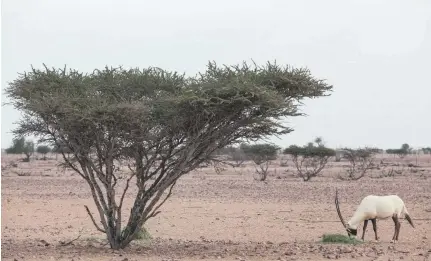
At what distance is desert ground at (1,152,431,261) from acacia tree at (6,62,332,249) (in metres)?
1.46

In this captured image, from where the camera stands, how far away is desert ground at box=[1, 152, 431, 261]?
12766mm

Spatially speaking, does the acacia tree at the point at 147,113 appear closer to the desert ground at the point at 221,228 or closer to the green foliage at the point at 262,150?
the desert ground at the point at 221,228

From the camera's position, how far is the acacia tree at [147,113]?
40.0 feet

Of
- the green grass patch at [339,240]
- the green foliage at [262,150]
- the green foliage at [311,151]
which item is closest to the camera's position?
the green grass patch at [339,240]

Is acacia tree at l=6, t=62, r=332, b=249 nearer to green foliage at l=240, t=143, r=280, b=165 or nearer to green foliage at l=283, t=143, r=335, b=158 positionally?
green foliage at l=283, t=143, r=335, b=158

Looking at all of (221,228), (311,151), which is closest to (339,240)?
(221,228)

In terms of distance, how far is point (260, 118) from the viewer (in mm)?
12688

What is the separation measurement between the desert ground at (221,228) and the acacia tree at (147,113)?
1.46 metres

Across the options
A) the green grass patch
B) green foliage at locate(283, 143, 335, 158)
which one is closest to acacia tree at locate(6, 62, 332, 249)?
the green grass patch

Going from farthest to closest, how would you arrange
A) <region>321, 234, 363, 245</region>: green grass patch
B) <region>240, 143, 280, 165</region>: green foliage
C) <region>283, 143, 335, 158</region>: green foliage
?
<region>240, 143, 280, 165</region>: green foliage < <region>283, 143, 335, 158</region>: green foliage < <region>321, 234, 363, 245</region>: green grass patch

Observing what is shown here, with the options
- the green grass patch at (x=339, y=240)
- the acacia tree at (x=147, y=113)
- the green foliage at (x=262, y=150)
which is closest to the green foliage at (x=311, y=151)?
the green foliage at (x=262, y=150)

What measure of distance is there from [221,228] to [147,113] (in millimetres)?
6876

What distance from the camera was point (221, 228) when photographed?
18438 mm

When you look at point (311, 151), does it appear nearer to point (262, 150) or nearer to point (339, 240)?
point (262, 150)
